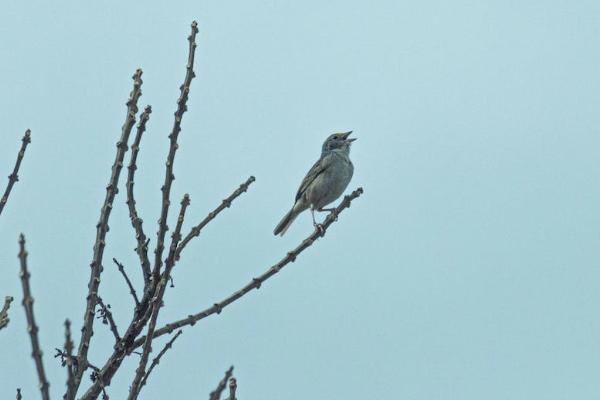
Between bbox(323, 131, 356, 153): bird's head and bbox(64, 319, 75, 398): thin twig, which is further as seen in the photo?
bbox(323, 131, 356, 153): bird's head

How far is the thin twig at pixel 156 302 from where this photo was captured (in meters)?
3.84

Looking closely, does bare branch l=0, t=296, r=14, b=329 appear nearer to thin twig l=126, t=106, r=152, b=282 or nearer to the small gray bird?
thin twig l=126, t=106, r=152, b=282

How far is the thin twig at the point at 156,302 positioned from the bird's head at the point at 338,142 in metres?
10.7

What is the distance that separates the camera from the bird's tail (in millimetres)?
14531

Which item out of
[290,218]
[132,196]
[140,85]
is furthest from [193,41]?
[290,218]

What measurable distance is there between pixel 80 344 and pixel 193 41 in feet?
5.99

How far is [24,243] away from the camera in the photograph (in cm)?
326

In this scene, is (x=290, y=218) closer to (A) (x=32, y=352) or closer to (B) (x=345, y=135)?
(B) (x=345, y=135)

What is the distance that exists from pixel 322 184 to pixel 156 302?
10041 millimetres

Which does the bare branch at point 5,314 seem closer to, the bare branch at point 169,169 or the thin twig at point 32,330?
the bare branch at point 169,169

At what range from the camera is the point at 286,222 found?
14656mm

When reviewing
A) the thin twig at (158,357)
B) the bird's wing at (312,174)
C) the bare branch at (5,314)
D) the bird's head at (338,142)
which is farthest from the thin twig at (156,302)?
the bird's head at (338,142)

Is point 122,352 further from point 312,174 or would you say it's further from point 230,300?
point 312,174

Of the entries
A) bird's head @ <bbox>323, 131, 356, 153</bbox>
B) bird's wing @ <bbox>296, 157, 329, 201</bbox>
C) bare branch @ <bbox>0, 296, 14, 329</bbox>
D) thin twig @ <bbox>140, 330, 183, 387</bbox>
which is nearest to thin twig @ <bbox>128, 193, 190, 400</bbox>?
thin twig @ <bbox>140, 330, 183, 387</bbox>
